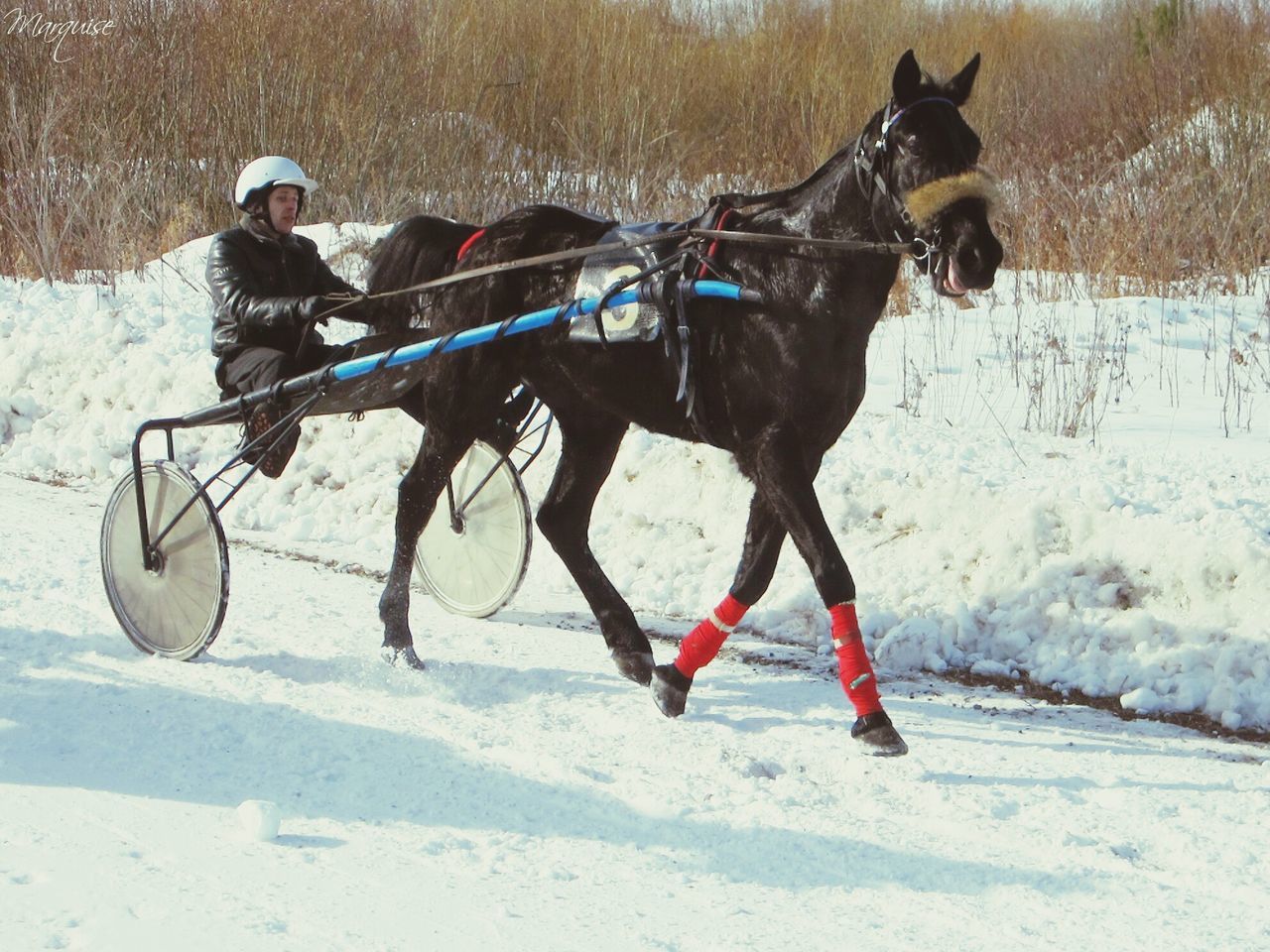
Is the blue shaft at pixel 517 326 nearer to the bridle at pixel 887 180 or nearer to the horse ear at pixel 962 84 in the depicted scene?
Answer: the bridle at pixel 887 180

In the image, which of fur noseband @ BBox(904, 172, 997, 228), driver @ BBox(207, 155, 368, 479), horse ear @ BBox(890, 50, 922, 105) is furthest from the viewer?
driver @ BBox(207, 155, 368, 479)

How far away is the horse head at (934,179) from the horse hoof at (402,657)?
230 centimetres

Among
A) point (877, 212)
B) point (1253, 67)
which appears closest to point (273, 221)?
point (877, 212)

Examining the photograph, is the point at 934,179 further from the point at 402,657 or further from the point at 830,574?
the point at 402,657

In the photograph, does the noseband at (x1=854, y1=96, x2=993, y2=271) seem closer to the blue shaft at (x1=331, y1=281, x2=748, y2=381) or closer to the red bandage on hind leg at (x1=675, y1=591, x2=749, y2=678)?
the blue shaft at (x1=331, y1=281, x2=748, y2=381)

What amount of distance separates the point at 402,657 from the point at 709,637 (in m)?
1.21

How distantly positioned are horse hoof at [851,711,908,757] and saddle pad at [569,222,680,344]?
4.59 ft

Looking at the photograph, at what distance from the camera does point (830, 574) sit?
15.0 feet

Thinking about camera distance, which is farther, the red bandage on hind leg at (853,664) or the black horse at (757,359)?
the red bandage on hind leg at (853,664)

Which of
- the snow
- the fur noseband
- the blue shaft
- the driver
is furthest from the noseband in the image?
the driver

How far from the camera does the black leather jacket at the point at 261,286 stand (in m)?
5.64

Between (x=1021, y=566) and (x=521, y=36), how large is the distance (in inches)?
490

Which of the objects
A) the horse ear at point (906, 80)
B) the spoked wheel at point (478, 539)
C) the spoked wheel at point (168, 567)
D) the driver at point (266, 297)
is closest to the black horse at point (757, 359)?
the horse ear at point (906, 80)

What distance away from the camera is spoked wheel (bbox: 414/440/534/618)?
6242 mm
